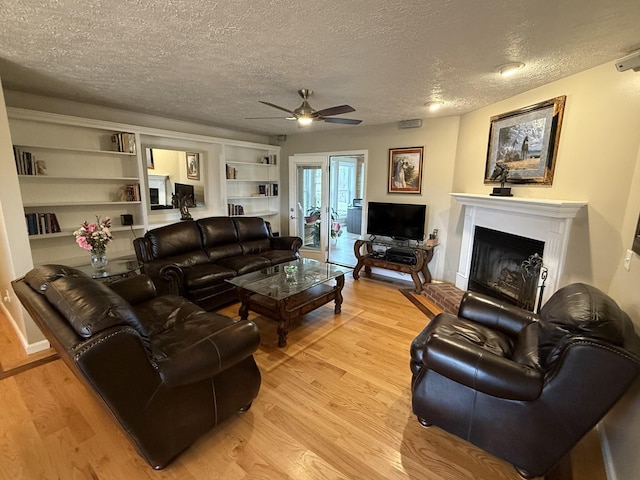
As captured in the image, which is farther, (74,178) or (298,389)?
(74,178)

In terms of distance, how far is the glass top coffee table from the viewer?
279cm

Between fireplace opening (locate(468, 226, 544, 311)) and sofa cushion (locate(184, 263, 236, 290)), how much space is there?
10.00 ft

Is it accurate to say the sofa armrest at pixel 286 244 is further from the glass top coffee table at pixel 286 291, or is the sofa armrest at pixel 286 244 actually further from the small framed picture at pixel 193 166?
the small framed picture at pixel 193 166

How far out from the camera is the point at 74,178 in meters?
3.47

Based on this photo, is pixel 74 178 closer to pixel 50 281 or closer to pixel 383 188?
pixel 50 281

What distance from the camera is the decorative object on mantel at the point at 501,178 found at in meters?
3.10

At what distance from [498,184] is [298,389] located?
9.78 feet

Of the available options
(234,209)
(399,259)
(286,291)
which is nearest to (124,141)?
(234,209)

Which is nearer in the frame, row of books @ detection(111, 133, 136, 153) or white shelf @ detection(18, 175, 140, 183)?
white shelf @ detection(18, 175, 140, 183)

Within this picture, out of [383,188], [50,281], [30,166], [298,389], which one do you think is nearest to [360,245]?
[383,188]

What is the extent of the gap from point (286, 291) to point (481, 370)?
1832 millimetres

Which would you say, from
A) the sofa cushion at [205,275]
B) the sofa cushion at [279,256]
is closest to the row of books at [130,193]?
the sofa cushion at [205,275]

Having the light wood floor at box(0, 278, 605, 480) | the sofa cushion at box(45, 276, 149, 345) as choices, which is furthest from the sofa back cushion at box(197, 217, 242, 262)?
the sofa cushion at box(45, 276, 149, 345)

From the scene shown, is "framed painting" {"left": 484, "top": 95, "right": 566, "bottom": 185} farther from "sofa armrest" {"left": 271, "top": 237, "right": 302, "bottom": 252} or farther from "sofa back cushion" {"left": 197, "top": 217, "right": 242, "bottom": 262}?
"sofa back cushion" {"left": 197, "top": 217, "right": 242, "bottom": 262}
